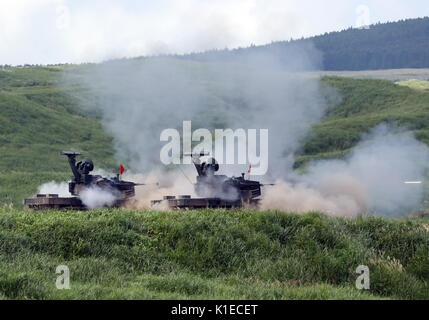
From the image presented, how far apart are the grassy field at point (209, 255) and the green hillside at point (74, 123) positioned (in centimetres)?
2558

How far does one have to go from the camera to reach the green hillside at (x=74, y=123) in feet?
217

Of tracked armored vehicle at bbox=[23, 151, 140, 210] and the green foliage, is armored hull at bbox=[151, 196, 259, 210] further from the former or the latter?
the green foliage

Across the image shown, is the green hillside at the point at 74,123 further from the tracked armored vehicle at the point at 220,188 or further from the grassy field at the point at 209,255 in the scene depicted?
the grassy field at the point at 209,255

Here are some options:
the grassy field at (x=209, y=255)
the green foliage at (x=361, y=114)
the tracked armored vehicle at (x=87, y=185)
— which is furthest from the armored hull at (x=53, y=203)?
the green foliage at (x=361, y=114)

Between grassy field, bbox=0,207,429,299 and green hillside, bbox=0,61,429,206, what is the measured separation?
25576mm

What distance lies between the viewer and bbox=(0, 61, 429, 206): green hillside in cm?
6600

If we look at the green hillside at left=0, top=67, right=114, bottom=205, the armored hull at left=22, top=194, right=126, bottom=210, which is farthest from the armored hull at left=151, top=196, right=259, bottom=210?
the green hillside at left=0, top=67, right=114, bottom=205

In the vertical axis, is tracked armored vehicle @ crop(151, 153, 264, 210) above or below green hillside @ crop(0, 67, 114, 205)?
below

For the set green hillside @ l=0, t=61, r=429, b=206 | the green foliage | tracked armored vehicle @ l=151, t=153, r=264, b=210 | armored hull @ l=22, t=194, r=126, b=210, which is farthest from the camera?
the green foliage

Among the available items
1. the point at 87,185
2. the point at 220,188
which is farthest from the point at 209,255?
the point at 87,185

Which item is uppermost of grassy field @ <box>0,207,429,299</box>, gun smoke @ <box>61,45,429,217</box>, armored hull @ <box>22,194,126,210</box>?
gun smoke @ <box>61,45,429,217</box>

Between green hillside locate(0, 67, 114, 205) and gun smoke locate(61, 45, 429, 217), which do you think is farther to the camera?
green hillside locate(0, 67, 114, 205)

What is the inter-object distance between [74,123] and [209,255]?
6481cm

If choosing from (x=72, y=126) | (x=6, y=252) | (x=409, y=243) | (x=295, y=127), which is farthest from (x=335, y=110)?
(x=6, y=252)
